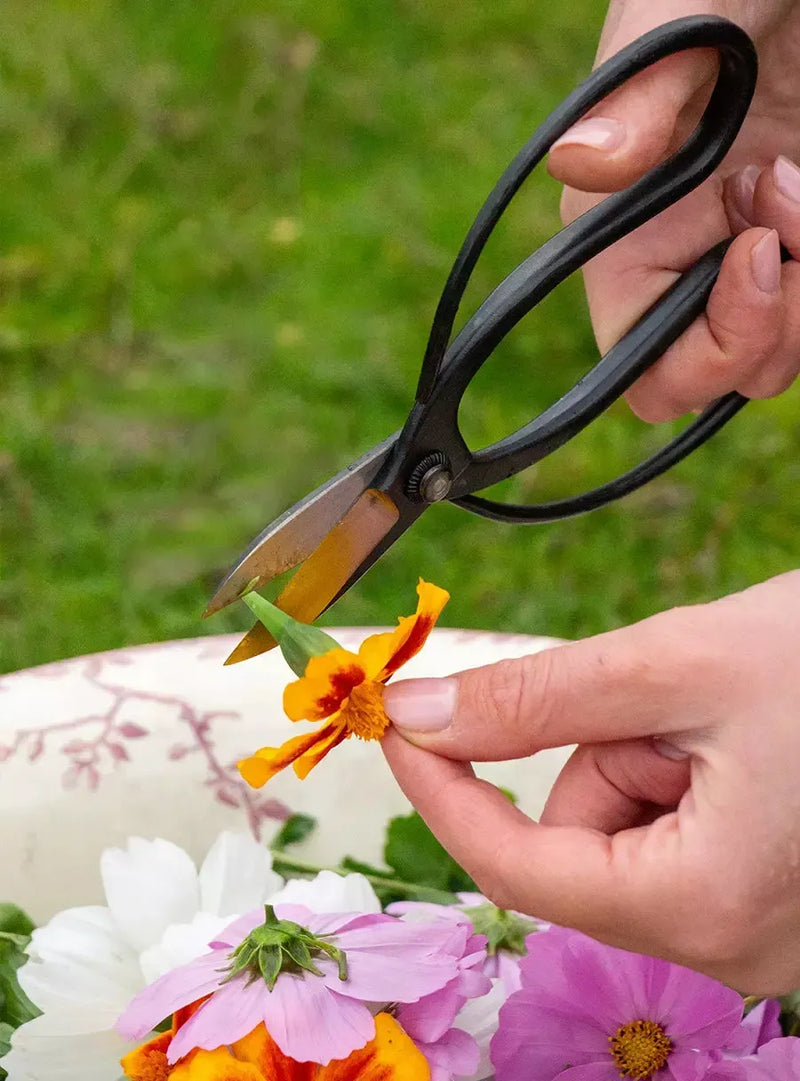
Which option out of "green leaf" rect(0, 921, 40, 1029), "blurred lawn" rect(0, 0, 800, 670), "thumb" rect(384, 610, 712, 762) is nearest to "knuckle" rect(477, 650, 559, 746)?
"thumb" rect(384, 610, 712, 762)

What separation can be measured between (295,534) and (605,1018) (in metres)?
0.21

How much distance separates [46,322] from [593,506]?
0.92m

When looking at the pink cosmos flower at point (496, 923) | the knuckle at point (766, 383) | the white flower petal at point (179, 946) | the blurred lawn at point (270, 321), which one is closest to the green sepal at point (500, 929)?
the pink cosmos flower at point (496, 923)

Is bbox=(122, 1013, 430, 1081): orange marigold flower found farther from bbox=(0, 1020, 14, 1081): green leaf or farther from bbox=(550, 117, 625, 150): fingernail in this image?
bbox=(550, 117, 625, 150): fingernail

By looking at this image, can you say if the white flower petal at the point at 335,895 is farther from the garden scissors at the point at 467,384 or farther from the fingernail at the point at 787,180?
the fingernail at the point at 787,180

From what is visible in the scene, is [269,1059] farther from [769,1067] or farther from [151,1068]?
[769,1067]

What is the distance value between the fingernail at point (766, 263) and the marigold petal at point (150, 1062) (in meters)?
0.38

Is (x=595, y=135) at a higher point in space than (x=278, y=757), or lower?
higher

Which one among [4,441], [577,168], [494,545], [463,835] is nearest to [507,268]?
[494,545]

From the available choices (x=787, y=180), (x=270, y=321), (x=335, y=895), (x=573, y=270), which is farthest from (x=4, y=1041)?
(x=270, y=321)

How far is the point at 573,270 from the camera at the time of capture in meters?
0.52

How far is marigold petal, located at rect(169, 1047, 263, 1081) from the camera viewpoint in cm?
41

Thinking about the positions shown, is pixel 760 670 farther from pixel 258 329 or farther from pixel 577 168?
pixel 258 329

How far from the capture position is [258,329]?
138cm
